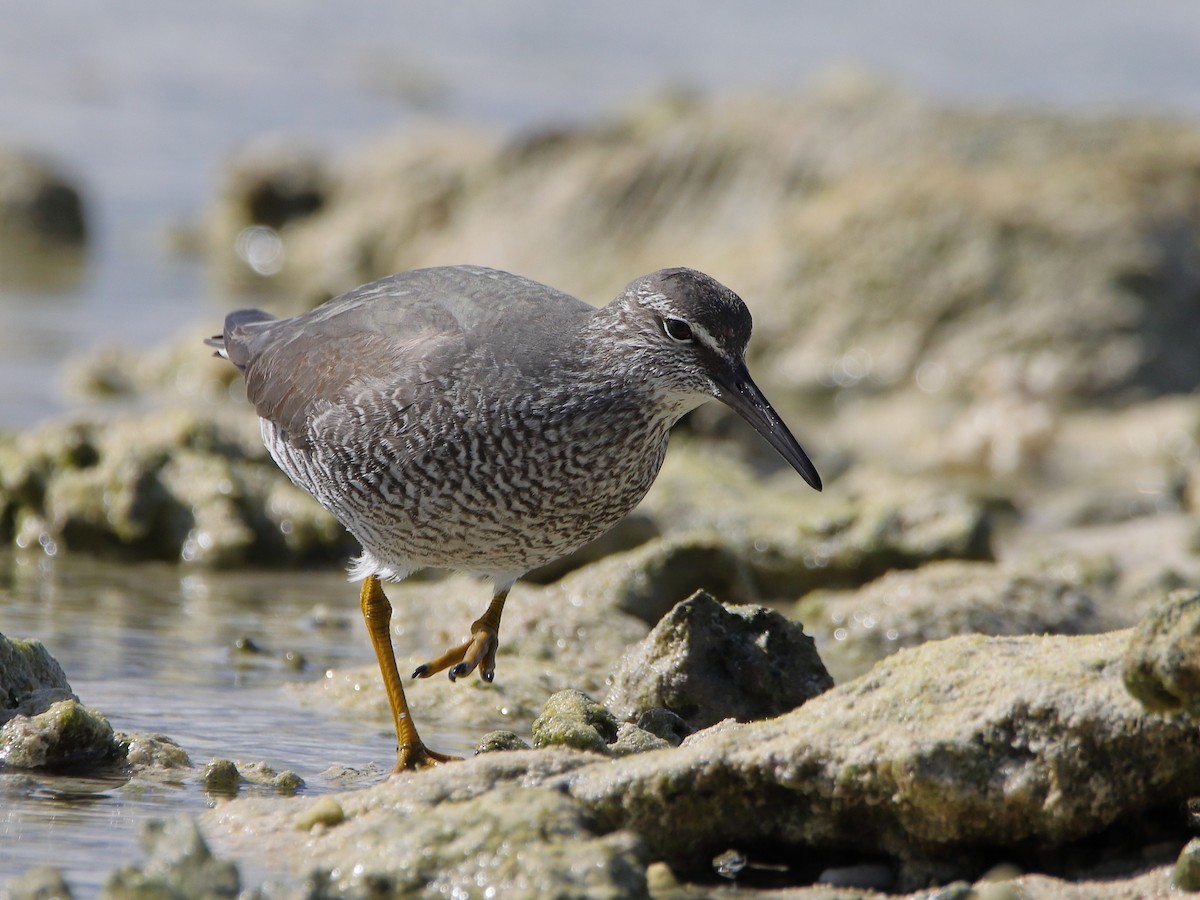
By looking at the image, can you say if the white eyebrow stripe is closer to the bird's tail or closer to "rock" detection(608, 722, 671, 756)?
"rock" detection(608, 722, 671, 756)

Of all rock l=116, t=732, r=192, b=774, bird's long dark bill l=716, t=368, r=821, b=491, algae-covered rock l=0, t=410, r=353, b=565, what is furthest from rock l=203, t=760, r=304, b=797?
algae-covered rock l=0, t=410, r=353, b=565

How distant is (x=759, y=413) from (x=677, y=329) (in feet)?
1.42

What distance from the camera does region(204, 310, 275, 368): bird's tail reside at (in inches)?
312

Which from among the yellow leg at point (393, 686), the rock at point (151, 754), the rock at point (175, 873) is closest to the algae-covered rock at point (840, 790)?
the rock at point (175, 873)

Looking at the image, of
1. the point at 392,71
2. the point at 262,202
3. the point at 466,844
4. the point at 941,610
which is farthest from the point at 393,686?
the point at 392,71

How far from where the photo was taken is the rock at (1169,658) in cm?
430

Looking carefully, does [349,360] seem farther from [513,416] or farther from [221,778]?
[221,778]

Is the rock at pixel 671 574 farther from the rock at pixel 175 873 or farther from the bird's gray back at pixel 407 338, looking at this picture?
the rock at pixel 175 873

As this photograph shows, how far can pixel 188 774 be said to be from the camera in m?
5.85

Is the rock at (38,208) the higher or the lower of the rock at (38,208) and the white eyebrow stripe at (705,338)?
the higher

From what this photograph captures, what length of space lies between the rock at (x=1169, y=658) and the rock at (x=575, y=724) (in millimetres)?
1920

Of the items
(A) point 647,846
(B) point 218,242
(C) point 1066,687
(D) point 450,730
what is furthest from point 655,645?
(B) point 218,242

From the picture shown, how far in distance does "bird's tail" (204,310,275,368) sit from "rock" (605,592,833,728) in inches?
105

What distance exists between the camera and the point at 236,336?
8.03 metres
